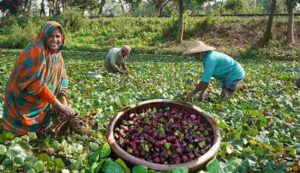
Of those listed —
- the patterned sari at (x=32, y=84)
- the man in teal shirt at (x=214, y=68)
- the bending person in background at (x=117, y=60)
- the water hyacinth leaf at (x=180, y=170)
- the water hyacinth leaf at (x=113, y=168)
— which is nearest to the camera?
the water hyacinth leaf at (x=180, y=170)

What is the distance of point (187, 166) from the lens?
333cm

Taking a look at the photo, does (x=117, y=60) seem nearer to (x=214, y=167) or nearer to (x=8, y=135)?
(x=8, y=135)

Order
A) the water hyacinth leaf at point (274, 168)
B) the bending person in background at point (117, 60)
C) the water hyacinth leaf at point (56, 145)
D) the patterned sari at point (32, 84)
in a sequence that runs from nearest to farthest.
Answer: the water hyacinth leaf at point (274, 168)
the water hyacinth leaf at point (56, 145)
the patterned sari at point (32, 84)
the bending person in background at point (117, 60)

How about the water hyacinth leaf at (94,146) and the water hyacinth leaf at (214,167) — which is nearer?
the water hyacinth leaf at (214,167)

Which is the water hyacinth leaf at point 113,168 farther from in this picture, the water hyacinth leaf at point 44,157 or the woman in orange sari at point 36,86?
the woman in orange sari at point 36,86

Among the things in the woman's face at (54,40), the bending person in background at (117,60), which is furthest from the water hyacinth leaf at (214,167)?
the bending person in background at (117,60)

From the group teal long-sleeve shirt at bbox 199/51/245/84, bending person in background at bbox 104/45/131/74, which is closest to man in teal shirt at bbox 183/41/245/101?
teal long-sleeve shirt at bbox 199/51/245/84

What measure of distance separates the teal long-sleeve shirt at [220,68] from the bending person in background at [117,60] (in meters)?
4.15

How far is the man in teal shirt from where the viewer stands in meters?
5.84

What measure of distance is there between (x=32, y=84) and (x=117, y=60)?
687 cm

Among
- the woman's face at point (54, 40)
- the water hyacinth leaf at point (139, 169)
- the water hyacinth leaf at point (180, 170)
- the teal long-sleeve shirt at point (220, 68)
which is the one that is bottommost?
the water hyacinth leaf at point (139, 169)

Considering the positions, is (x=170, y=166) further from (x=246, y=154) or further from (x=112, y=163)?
(x=246, y=154)

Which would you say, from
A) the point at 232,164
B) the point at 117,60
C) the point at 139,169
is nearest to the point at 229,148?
the point at 232,164

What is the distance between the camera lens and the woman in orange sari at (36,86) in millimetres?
3918
